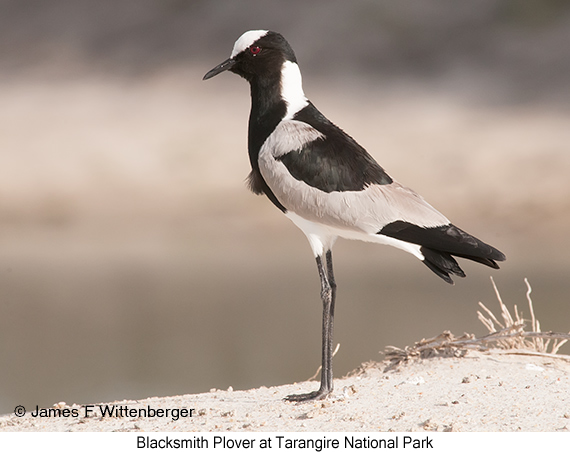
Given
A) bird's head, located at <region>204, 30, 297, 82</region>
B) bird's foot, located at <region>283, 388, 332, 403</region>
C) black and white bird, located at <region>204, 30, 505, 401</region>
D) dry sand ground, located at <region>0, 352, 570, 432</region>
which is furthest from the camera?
bird's head, located at <region>204, 30, 297, 82</region>

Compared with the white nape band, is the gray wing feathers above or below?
below

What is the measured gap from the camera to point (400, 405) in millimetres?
3135

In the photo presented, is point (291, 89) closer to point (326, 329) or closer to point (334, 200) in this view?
point (334, 200)

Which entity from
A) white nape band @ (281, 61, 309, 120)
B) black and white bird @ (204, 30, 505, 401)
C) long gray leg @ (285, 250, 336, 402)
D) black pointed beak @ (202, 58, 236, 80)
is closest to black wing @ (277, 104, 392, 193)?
black and white bird @ (204, 30, 505, 401)

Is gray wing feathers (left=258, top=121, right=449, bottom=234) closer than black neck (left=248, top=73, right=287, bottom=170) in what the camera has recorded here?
Yes

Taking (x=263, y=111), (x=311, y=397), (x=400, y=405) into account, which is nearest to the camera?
(x=400, y=405)

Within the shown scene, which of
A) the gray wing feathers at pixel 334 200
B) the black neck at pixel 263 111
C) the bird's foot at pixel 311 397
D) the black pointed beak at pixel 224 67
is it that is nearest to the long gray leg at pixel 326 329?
the bird's foot at pixel 311 397

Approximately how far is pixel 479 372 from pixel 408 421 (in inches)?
40.3

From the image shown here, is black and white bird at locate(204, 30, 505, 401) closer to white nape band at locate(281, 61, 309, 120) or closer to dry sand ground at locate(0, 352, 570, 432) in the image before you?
white nape band at locate(281, 61, 309, 120)

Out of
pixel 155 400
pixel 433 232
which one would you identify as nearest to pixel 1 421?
pixel 155 400

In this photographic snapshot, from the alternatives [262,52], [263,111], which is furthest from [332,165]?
[262,52]

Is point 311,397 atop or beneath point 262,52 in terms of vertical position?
beneath

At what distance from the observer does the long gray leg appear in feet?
11.0

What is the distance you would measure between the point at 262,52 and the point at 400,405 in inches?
73.9
